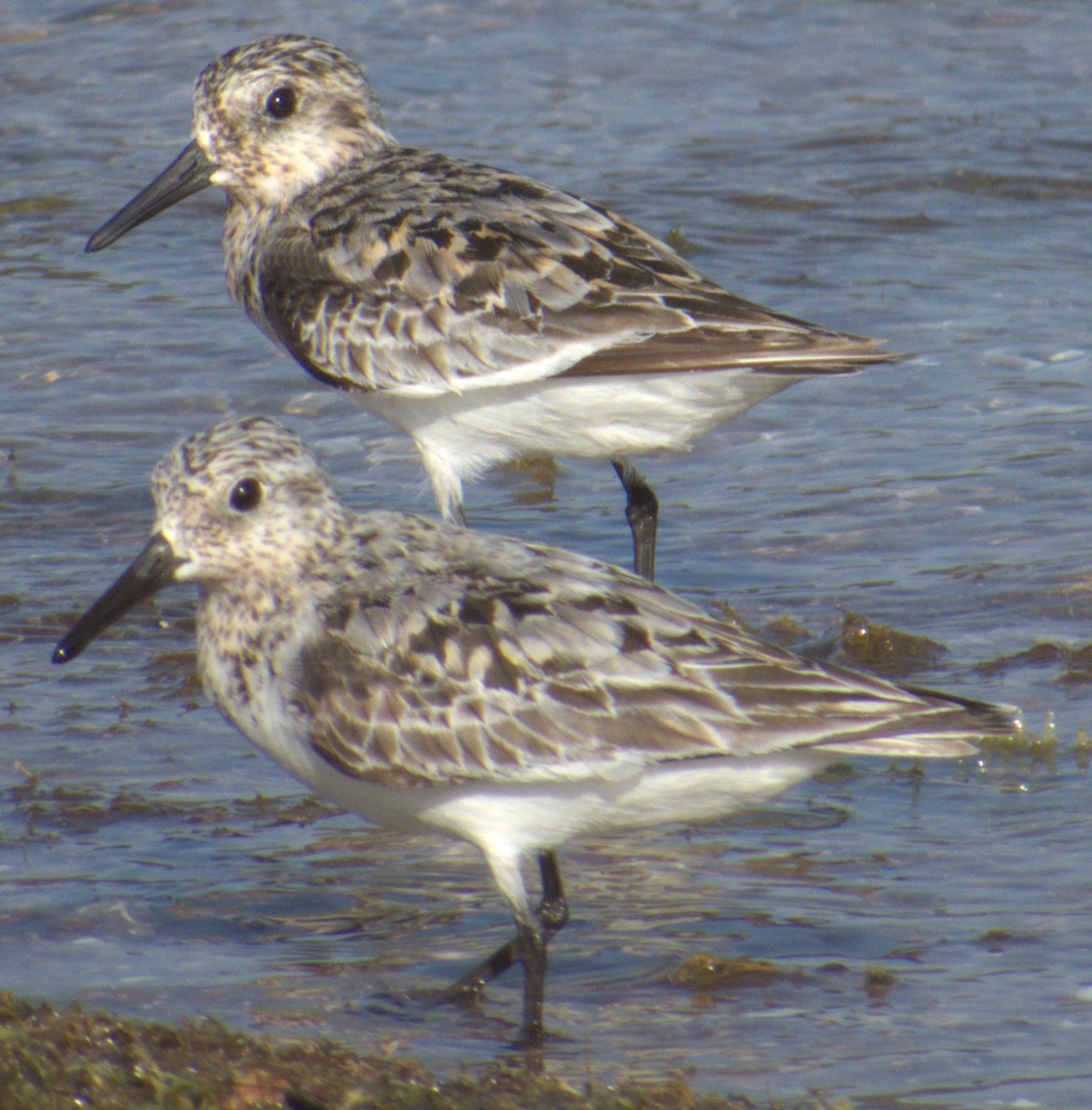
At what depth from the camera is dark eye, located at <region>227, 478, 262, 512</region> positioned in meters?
5.60

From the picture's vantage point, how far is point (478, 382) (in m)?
7.80

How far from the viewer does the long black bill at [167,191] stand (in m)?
9.14

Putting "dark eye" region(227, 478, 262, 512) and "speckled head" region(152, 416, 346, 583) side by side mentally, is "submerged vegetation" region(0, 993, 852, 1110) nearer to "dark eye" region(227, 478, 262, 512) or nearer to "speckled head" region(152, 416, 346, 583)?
"speckled head" region(152, 416, 346, 583)

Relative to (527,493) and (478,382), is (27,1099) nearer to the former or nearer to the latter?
(478,382)

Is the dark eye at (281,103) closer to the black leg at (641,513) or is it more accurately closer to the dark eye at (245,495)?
the black leg at (641,513)

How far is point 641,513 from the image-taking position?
8414 mm

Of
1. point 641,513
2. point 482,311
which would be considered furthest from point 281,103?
point 641,513

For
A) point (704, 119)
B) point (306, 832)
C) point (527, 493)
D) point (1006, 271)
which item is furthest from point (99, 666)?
point (704, 119)

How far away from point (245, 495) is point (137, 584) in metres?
0.37

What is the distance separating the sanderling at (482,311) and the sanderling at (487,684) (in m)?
1.92

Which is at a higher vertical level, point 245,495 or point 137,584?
point 245,495

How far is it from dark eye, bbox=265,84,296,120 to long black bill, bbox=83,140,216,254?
0.35m

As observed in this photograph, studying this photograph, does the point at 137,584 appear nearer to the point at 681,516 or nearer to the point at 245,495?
the point at 245,495

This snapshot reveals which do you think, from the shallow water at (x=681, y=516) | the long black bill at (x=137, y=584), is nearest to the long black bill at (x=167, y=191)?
the shallow water at (x=681, y=516)
